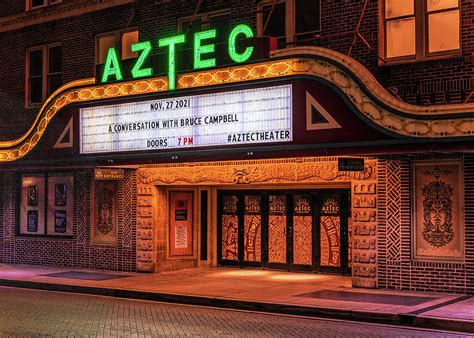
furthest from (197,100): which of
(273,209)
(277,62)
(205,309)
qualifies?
(205,309)

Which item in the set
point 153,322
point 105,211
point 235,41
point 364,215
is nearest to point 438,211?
point 364,215

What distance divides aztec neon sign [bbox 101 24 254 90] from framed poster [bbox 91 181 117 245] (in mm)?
3589

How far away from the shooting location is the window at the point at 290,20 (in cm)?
1859

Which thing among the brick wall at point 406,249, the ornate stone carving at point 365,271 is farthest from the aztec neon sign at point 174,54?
the ornate stone carving at point 365,271

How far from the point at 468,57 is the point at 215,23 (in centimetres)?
760

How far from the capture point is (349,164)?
16.4m

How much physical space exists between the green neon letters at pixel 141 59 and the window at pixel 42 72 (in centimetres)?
534

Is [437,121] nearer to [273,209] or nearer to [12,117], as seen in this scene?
[273,209]

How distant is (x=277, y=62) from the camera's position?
16.7 metres

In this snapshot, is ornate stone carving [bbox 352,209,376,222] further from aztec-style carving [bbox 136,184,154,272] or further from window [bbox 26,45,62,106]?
window [bbox 26,45,62,106]

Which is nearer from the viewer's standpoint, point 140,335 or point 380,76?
point 140,335

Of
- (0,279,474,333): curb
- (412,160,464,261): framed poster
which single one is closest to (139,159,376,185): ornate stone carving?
(412,160,464,261): framed poster

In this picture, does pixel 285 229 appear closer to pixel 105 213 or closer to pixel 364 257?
pixel 364 257

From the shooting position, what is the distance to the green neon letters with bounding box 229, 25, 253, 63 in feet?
56.9
